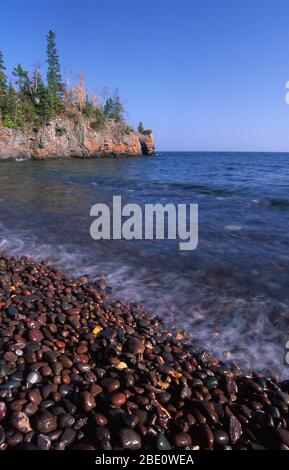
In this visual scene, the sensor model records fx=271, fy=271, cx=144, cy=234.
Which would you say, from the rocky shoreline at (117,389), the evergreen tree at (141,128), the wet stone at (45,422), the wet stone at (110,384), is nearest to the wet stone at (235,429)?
the rocky shoreline at (117,389)

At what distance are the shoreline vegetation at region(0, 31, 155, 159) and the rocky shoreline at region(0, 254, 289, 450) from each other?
208 ft

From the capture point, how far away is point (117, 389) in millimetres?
3344

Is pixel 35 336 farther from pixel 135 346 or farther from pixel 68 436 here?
pixel 68 436

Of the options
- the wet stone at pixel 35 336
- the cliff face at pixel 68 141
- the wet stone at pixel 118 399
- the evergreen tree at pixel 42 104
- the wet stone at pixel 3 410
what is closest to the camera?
the wet stone at pixel 3 410

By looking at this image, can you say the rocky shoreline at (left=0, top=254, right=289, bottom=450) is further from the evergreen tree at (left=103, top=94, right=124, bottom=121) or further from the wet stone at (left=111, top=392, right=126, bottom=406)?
the evergreen tree at (left=103, top=94, right=124, bottom=121)

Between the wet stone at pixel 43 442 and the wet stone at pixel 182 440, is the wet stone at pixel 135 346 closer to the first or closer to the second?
the wet stone at pixel 182 440

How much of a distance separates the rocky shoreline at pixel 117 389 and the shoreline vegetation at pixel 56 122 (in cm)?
6330

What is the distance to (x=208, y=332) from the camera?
4.90m

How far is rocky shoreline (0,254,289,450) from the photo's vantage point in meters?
2.79

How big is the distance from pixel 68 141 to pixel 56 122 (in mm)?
5349

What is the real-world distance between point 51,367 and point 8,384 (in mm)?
530

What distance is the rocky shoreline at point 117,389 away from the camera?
2.79 m

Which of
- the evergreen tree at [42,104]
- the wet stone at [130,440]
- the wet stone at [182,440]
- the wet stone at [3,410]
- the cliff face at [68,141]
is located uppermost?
the evergreen tree at [42,104]
